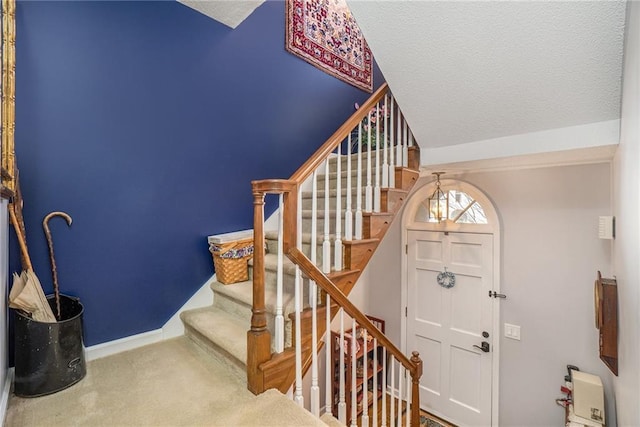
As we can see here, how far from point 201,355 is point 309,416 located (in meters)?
0.90

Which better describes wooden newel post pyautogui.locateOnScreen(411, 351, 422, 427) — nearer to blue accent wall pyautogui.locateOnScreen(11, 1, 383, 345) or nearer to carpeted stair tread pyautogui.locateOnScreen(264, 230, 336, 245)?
carpeted stair tread pyautogui.locateOnScreen(264, 230, 336, 245)

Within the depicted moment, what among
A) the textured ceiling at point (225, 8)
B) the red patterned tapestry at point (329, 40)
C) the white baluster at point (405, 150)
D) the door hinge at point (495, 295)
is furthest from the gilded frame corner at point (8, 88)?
the door hinge at point (495, 295)

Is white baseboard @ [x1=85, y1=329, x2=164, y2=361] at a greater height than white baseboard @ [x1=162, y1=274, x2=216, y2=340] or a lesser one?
lesser

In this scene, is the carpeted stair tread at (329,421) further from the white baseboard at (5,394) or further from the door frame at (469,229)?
the door frame at (469,229)

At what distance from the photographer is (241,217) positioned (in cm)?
249

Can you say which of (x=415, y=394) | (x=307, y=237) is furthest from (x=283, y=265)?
(x=415, y=394)

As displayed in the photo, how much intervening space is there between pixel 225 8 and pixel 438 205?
103 inches

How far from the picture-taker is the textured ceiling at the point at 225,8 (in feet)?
6.84

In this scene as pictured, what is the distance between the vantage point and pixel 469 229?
3148mm

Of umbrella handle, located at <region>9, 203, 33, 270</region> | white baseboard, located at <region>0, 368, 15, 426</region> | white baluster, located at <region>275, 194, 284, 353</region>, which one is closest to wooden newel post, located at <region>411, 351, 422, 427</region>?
white baluster, located at <region>275, 194, 284, 353</region>

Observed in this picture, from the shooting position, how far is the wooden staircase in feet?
4.81

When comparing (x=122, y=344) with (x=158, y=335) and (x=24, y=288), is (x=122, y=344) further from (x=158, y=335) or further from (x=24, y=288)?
(x=24, y=288)

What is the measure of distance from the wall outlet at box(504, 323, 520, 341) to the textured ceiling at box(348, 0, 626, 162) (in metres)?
2.01

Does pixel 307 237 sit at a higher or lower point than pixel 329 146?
lower
